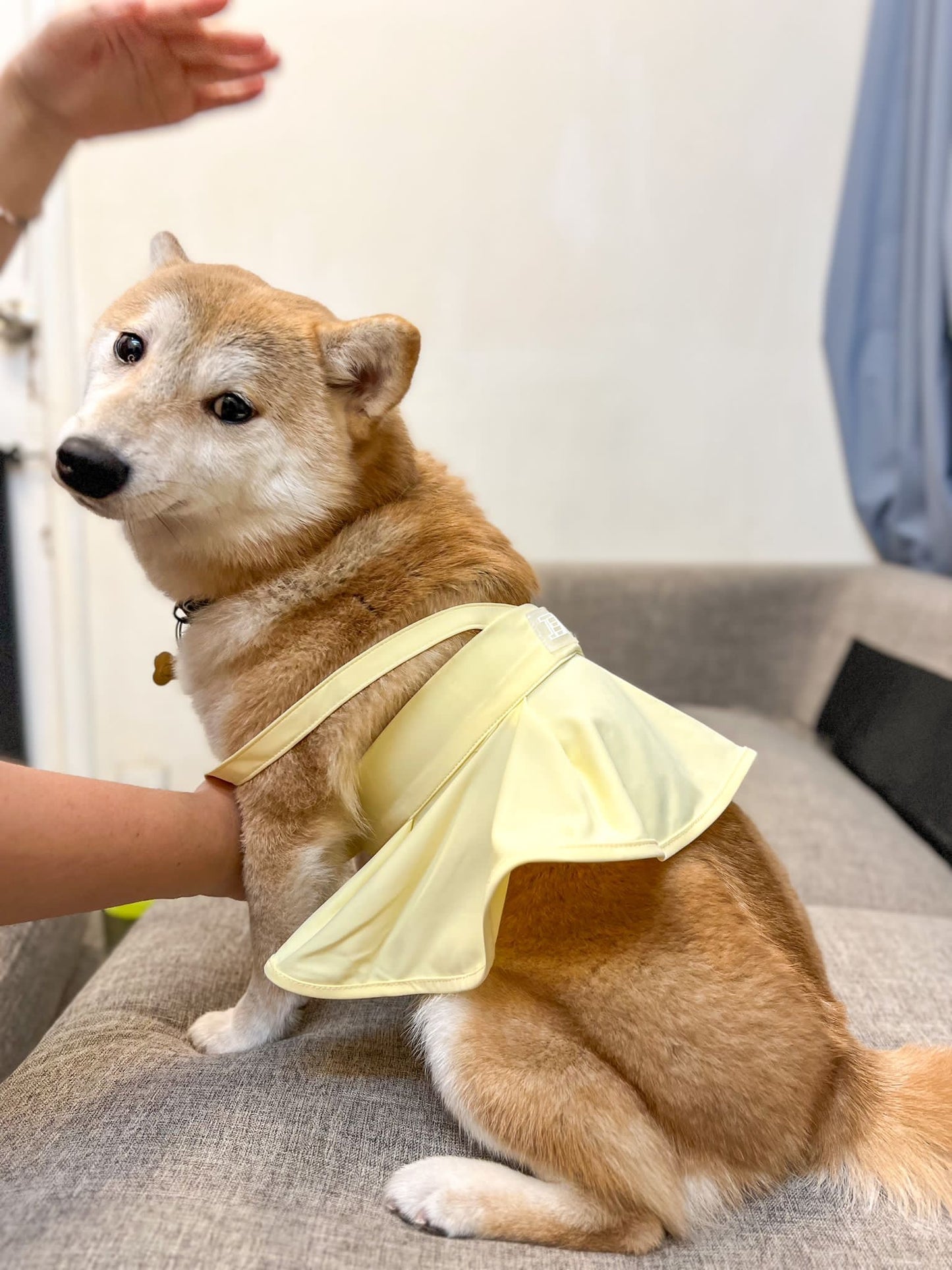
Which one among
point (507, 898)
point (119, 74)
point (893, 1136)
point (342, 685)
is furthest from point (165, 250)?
point (893, 1136)

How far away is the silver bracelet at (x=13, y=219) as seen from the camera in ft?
3.97

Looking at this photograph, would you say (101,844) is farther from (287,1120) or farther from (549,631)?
(549,631)

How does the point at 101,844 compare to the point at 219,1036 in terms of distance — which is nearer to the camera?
the point at 101,844

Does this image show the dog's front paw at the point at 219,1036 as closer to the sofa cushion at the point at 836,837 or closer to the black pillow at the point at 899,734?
the sofa cushion at the point at 836,837

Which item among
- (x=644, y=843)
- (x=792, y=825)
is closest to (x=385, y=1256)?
(x=644, y=843)

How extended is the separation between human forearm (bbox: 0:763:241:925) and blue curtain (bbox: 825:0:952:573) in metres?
1.88

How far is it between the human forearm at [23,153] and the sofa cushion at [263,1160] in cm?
109

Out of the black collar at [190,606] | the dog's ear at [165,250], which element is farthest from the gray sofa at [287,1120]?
the dog's ear at [165,250]

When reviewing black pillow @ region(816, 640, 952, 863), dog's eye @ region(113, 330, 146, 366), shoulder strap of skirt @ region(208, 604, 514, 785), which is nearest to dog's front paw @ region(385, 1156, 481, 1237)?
shoulder strap of skirt @ region(208, 604, 514, 785)

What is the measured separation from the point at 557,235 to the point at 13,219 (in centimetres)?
136

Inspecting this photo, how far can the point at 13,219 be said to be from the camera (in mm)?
1224

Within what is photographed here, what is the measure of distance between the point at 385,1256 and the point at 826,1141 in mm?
393

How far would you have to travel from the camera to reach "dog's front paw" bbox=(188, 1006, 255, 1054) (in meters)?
0.89

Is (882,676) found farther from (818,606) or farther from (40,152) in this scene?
(40,152)
